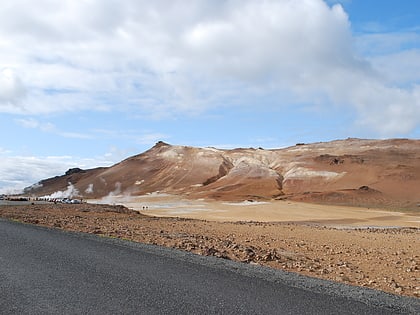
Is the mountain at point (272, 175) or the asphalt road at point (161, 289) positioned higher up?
the mountain at point (272, 175)

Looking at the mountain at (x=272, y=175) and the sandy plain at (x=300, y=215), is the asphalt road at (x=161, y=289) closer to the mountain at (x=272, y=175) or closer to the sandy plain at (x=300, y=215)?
the sandy plain at (x=300, y=215)

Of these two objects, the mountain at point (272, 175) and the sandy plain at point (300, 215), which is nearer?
the sandy plain at point (300, 215)

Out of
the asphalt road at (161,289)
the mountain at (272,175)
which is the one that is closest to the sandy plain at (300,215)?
the mountain at (272,175)

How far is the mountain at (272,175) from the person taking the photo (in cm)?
9906

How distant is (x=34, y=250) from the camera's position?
1378cm

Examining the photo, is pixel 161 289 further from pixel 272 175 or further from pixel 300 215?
pixel 272 175

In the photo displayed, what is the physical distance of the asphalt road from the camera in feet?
25.3

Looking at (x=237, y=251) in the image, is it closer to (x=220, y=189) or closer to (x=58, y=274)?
(x=58, y=274)

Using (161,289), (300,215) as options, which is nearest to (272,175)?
(300,215)

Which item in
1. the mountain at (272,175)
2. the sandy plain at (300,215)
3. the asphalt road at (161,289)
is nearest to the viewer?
the asphalt road at (161,289)

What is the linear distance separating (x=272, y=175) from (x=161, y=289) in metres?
117

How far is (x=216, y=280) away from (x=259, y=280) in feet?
3.25

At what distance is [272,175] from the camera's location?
4892 inches

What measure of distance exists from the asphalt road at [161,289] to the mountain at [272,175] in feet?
270
